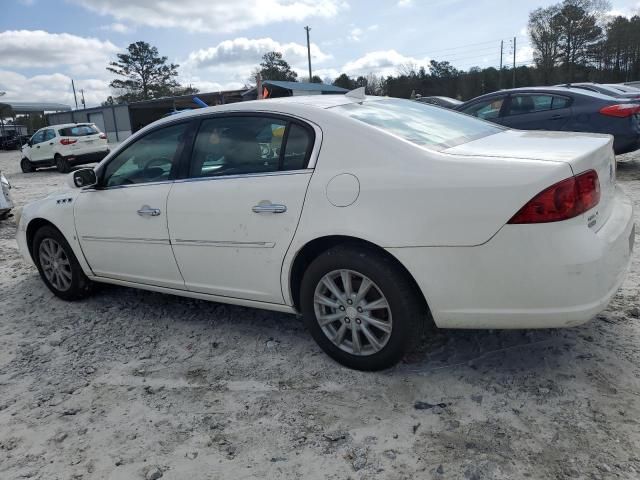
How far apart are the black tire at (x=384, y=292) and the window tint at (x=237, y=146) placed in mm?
670

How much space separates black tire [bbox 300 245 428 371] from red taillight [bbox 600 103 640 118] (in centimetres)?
683

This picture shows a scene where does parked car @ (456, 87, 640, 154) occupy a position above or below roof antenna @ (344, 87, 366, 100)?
below

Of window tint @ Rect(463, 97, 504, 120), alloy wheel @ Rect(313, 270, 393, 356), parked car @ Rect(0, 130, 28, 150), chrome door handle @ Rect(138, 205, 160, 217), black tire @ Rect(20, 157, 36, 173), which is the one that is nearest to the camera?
alloy wheel @ Rect(313, 270, 393, 356)

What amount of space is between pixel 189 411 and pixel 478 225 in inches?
68.8

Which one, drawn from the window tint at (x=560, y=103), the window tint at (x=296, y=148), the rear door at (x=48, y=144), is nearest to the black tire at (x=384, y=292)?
the window tint at (x=296, y=148)

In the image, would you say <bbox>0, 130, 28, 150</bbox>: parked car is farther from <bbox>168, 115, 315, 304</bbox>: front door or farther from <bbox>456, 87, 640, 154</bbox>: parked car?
<bbox>168, 115, 315, 304</bbox>: front door

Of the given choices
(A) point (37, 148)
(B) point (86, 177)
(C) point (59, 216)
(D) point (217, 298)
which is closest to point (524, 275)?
(D) point (217, 298)

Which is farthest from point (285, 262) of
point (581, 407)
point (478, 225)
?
point (581, 407)

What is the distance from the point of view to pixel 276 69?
2749 inches

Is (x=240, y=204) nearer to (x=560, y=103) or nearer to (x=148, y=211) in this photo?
(x=148, y=211)

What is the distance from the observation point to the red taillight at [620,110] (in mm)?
7922

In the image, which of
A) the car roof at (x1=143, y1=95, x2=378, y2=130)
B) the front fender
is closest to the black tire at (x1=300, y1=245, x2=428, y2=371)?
the car roof at (x1=143, y1=95, x2=378, y2=130)

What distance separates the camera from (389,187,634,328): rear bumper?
2.32 m

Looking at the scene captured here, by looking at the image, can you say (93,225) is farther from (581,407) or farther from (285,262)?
(581,407)
